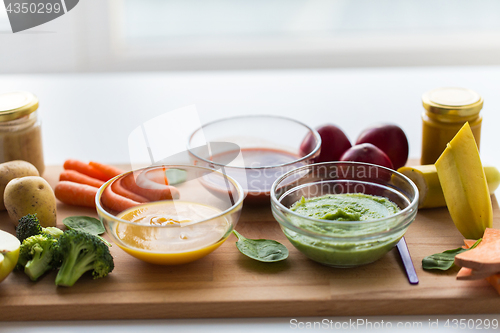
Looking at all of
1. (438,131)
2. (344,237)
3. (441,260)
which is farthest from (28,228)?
(438,131)

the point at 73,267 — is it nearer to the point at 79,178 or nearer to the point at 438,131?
the point at 79,178

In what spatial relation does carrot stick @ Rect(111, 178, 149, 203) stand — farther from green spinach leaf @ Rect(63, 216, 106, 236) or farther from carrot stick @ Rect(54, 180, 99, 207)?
carrot stick @ Rect(54, 180, 99, 207)

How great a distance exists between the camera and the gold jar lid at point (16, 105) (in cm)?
221

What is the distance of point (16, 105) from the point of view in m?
2.27

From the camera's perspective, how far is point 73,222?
204 centimetres

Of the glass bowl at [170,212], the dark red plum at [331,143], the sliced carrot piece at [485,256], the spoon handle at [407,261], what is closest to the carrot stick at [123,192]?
the glass bowl at [170,212]

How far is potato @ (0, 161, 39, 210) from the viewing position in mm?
2121

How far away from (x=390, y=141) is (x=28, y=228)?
59.4 inches

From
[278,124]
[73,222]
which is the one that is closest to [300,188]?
[278,124]

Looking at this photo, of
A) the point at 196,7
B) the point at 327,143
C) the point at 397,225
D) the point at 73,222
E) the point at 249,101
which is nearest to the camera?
the point at 397,225

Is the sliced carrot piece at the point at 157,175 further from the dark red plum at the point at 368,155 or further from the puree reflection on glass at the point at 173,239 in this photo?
the dark red plum at the point at 368,155

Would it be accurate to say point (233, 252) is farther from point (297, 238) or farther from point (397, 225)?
point (397, 225)

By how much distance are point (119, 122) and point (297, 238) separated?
1.80 m

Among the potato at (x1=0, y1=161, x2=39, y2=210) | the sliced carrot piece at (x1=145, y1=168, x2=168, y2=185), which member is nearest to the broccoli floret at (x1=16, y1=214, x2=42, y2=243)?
the potato at (x1=0, y1=161, x2=39, y2=210)
